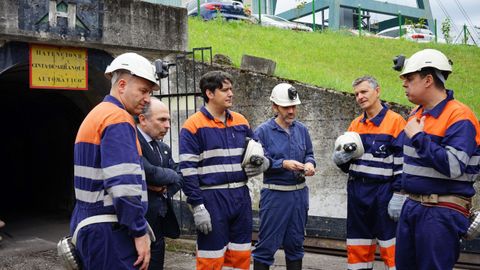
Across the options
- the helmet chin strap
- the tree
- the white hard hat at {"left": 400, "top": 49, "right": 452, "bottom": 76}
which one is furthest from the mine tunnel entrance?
the tree

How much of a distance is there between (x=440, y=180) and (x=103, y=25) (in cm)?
481

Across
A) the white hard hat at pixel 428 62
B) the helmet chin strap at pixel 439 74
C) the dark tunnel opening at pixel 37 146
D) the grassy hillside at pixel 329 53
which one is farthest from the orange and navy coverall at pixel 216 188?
the grassy hillside at pixel 329 53

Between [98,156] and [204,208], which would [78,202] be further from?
[204,208]

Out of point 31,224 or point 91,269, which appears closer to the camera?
point 91,269

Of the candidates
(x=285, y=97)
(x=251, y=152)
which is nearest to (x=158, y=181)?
(x=251, y=152)

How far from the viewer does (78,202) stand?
3395 millimetres

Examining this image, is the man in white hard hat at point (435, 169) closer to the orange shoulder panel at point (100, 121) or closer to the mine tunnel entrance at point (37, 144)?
the orange shoulder panel at point (100, 121)

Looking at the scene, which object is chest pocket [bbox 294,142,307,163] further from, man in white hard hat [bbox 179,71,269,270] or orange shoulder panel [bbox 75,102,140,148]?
orange shoulder panel [bbox 75,102,140,148]

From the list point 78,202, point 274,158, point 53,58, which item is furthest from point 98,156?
point 53,58

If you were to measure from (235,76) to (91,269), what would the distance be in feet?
15.8

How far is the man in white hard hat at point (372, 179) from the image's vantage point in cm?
521

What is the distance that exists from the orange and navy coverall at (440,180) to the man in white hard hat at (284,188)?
55.0 inches

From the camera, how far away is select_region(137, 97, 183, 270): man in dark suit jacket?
4.44m

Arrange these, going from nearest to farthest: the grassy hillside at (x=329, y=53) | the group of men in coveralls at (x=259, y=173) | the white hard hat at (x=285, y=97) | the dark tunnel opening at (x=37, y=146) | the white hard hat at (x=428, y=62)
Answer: the group of men in coveralls at (x=259, y=173)
the white hard hat at (x=428, y=62)
the white hard hat at (x=285, y=97)
the dark tunnel opening at (x=37, y=146)
the grassy hillside at (x=329, y=53)
